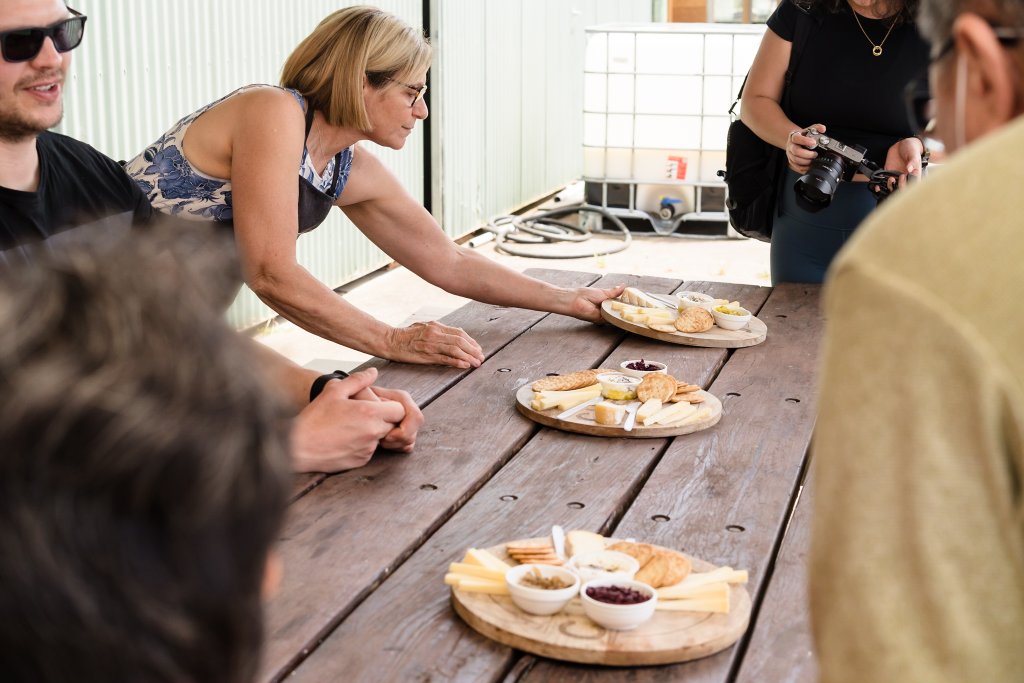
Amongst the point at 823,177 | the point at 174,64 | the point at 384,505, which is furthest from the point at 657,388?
the point at 174,64

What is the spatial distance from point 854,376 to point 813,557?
6.0 inches

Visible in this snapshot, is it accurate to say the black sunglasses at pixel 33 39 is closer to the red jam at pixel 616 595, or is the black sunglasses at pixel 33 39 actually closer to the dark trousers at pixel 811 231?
the red jam at pixel 616 595

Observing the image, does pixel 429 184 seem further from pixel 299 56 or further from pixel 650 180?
pixel 299 56

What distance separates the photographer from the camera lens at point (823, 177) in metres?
3.21

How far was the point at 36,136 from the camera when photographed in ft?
7.64

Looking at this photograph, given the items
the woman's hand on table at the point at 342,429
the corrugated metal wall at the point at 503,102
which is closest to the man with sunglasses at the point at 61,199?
the woman's hand on table at the point at 342,429

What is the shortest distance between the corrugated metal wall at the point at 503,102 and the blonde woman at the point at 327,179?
14.5 feet

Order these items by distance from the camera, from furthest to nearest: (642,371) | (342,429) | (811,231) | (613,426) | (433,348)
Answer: (811,231)
(433,348)
(642,371)
(613,426)
(342,429)

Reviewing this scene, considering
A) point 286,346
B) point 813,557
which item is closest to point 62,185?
point 813,557

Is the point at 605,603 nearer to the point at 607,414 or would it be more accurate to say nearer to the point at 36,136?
the point at 607,414

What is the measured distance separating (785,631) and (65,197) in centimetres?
162

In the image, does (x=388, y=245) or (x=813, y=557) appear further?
(x=388, y=245)

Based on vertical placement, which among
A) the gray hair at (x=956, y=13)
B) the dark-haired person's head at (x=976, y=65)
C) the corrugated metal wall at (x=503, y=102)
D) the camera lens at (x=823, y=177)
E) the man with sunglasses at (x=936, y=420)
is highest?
the gray hair at (x=956, y=13)

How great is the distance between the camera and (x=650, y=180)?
8461 millimetres
